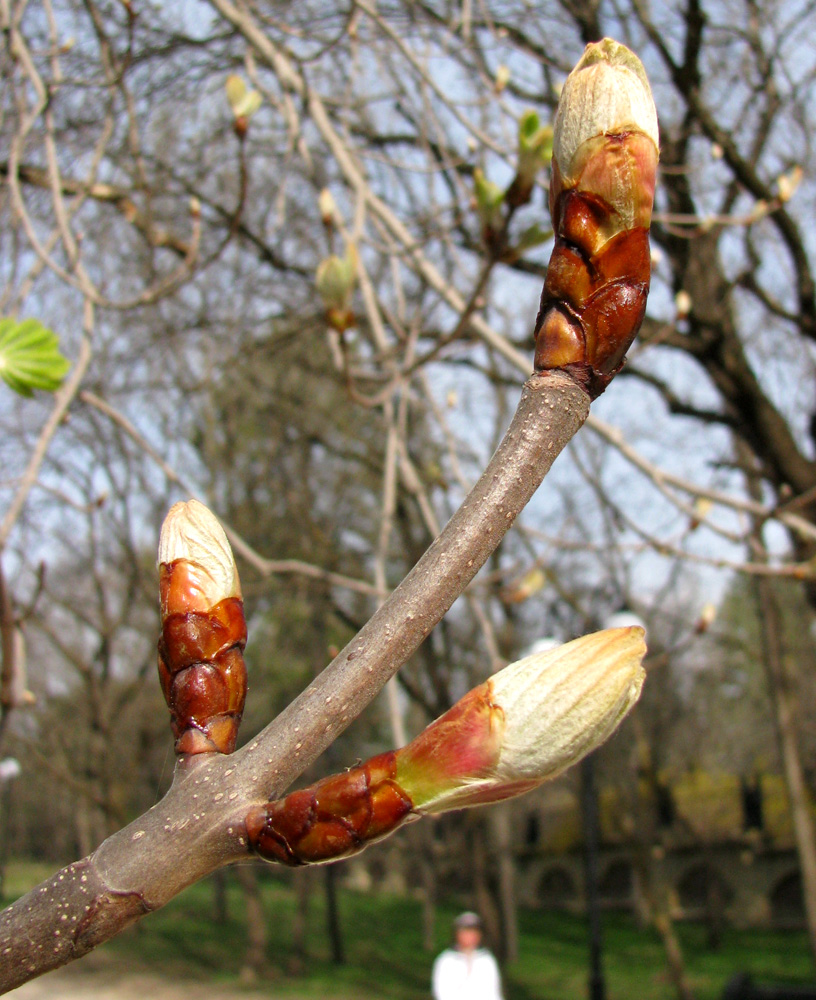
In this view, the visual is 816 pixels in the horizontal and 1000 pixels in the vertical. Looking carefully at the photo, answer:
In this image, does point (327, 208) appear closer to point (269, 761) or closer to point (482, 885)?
point (269, 761)

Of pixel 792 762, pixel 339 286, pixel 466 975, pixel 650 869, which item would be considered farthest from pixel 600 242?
pixel 650 869

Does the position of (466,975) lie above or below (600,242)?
below

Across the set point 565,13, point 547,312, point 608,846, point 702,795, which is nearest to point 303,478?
point 565,13

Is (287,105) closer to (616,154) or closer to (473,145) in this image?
(473,145)

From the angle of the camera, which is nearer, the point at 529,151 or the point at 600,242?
the point at 600,242

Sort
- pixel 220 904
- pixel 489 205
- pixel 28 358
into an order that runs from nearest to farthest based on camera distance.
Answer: pixel 28 358
pixel 489 205
pixel 220 904

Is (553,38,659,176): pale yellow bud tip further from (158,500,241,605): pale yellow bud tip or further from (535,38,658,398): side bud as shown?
(158,500,241,605): pale yellow bud tip
